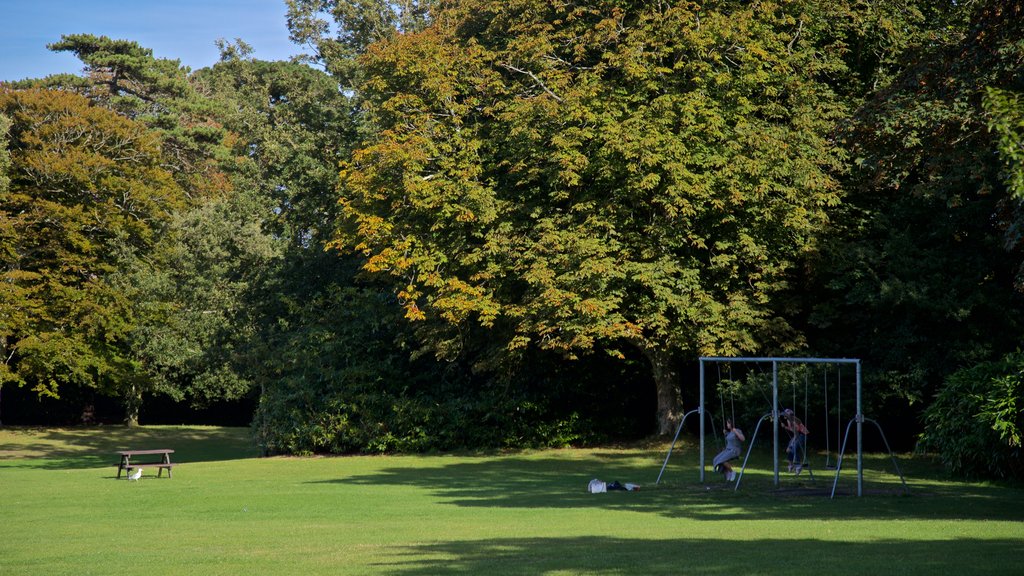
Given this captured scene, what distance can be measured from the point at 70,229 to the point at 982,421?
36.2 metres

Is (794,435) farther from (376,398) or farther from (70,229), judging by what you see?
(70,229)

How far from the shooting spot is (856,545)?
11.5 meters

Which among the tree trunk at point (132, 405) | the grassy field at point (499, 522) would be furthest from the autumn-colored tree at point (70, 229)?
the grassy field at point (499, 522)

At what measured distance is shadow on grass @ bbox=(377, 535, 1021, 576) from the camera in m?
9.76

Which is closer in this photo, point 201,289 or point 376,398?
point 376,398

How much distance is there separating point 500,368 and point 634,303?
5.25 meters

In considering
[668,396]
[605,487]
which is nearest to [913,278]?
[668,396]

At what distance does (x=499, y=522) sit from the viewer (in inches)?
588

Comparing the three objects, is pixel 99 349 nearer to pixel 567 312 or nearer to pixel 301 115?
pixel 301 115

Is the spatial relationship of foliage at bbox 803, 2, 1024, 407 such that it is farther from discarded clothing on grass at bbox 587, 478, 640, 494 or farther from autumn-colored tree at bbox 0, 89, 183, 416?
autumn-colored tree at bbox 0, 89, 183, 416

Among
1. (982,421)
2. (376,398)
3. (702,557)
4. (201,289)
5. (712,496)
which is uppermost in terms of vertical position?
(201,289)

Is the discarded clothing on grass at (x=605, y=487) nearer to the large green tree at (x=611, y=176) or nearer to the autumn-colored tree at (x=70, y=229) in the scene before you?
the large green tree at (x=611, y=176)

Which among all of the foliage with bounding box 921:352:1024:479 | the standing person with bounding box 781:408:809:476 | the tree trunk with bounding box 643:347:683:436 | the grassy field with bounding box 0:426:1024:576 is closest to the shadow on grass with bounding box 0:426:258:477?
the grassy field with bounding box 0:426:1024:576

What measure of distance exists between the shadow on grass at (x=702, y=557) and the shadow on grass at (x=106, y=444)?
83.0 feet
